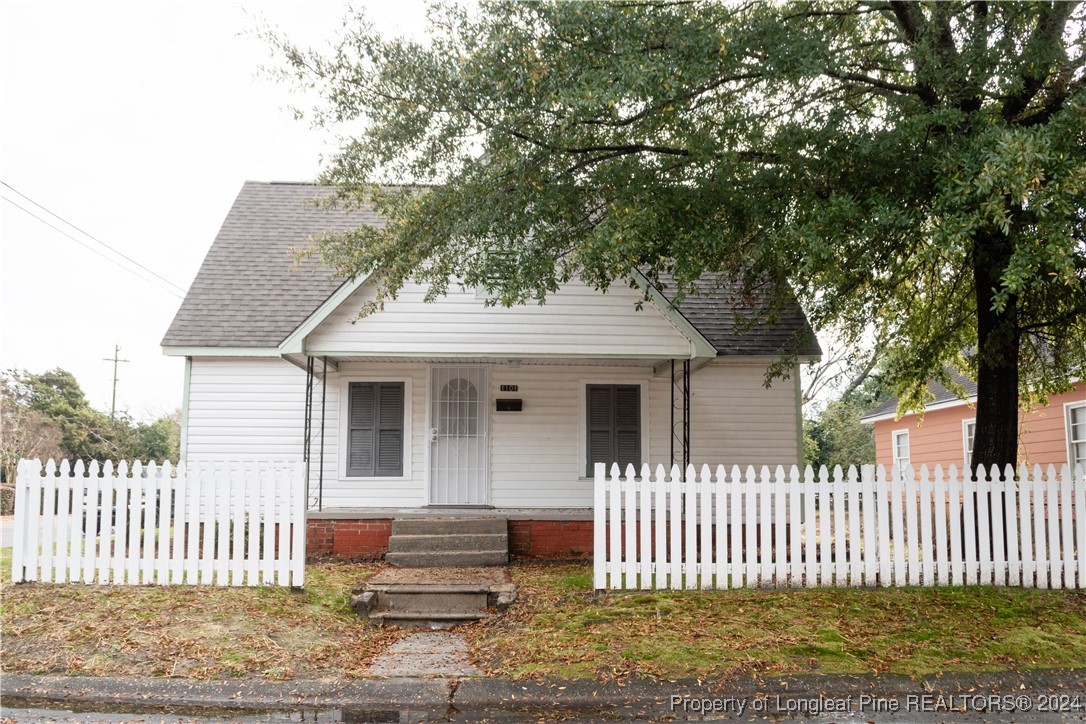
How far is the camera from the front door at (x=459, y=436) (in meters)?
13.7

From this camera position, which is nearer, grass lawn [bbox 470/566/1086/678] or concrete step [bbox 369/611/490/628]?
grass lawn [bbox 470/566/1086/678]

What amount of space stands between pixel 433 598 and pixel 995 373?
731cm

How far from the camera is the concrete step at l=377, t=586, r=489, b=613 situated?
→ 28.8 feet

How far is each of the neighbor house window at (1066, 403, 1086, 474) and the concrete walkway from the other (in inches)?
585

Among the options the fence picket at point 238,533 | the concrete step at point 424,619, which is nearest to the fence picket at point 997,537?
the concrete step at point 424,619

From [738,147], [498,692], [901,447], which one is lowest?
[498,692]

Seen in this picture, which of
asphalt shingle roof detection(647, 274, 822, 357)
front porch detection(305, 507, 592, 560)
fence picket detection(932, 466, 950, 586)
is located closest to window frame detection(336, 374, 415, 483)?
front porch detection(305, 507, 592, 560)

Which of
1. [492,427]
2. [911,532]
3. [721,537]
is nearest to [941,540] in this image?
[911,532]

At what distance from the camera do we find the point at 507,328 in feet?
40.7

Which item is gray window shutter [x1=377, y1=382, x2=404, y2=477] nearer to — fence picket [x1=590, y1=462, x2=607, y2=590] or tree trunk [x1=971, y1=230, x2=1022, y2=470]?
fence picket [x1=590, y1=462, x2=607, y2=590]

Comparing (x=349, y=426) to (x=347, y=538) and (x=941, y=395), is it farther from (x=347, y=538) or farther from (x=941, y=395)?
(x=941, y=395)

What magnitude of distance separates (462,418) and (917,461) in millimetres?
16228

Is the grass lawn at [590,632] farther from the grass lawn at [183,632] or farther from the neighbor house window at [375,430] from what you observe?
the neighbor house window at [375,430]

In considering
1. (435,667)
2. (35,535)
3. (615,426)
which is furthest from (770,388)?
(35,535)
